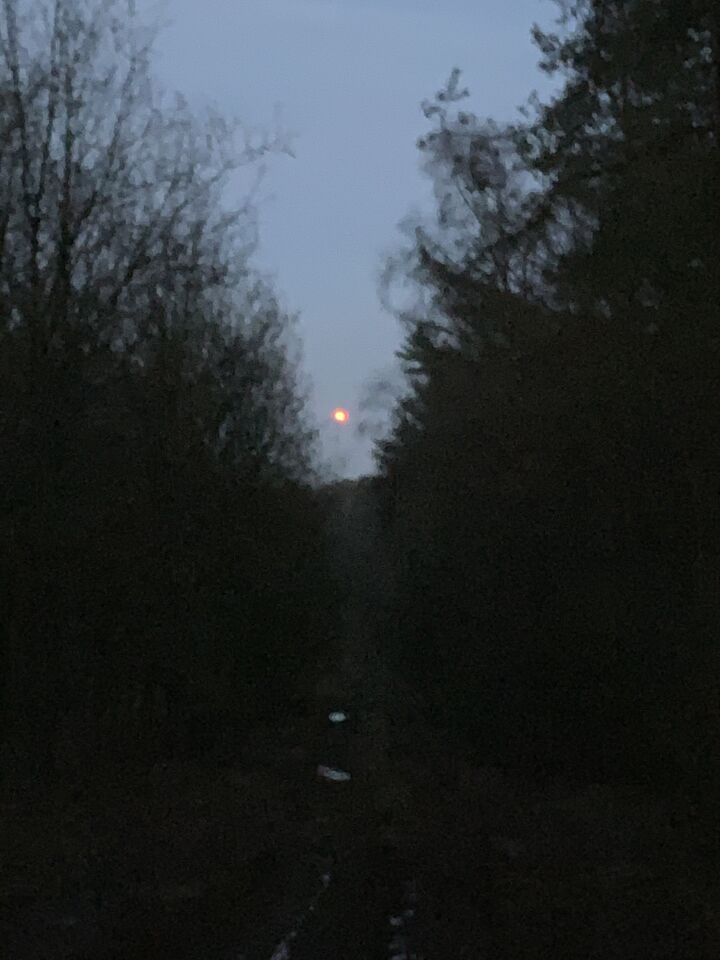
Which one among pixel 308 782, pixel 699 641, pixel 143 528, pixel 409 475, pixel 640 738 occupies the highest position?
pixel 409 475

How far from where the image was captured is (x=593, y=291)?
44.6 ft

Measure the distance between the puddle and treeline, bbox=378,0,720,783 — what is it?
2109 mm

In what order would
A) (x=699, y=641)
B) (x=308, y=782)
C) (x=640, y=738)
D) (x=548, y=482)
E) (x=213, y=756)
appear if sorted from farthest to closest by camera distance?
(x=213, y=756) < (x=308, y=782) < (x=548, y=482) < (x=640, y=738) < (x=699, y=641)

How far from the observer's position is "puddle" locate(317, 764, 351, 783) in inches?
713

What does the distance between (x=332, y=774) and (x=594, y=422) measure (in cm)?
779

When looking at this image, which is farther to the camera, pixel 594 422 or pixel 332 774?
pixel 332 774

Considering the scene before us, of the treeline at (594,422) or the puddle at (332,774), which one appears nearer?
the treeline at (594,422)

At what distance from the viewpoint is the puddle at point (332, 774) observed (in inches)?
713

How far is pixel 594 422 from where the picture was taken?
13.8m

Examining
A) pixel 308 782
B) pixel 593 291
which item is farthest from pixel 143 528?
pixel 593 291

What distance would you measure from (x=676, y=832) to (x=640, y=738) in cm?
350

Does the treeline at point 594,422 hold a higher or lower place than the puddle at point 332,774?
higher

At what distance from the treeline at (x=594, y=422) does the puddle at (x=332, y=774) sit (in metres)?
2.11

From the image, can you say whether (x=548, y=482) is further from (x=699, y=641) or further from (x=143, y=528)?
(x=143, y=528)
